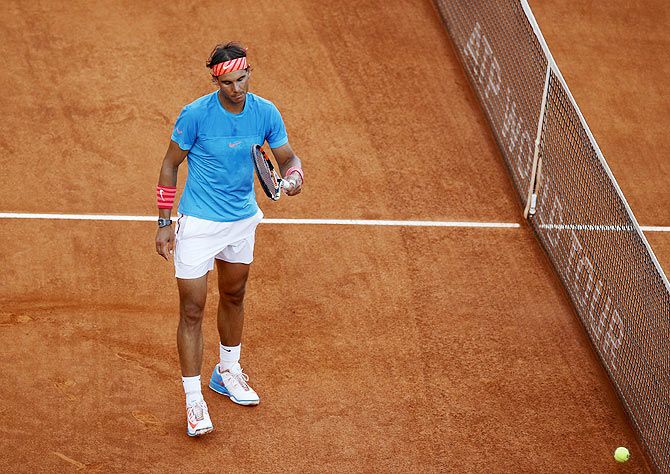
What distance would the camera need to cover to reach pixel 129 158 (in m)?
10.5

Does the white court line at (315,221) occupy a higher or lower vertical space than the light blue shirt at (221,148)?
lower

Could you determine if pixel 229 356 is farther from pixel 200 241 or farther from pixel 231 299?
pixel 200 241

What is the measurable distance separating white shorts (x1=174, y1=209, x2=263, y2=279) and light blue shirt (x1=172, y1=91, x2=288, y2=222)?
2.1 inches

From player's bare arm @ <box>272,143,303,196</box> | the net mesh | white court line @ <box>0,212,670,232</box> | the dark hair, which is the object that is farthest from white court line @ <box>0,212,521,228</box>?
the dark hair

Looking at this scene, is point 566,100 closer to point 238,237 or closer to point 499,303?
point 499,303

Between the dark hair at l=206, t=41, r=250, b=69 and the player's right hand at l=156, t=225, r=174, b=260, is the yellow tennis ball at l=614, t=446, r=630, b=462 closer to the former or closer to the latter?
the player's right hand at l=156, t=225, r=174, b=260

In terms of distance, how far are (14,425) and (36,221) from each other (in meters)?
2.44

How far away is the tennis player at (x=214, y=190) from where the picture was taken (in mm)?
7114

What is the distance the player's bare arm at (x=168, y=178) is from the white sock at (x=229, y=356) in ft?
3.16

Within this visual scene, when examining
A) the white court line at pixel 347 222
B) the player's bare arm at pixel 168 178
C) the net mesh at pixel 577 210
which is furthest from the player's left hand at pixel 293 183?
the white court line at pixel 347 222

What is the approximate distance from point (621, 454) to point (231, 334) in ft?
9.17

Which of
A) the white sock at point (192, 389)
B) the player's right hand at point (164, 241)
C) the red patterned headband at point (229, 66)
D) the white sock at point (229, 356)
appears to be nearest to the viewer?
the red patterned headband at point (229, 66)

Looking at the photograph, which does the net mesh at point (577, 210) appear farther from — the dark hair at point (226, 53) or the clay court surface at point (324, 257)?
the dark hair at point (226, 53)

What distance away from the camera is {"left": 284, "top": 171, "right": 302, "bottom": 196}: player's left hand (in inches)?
284
